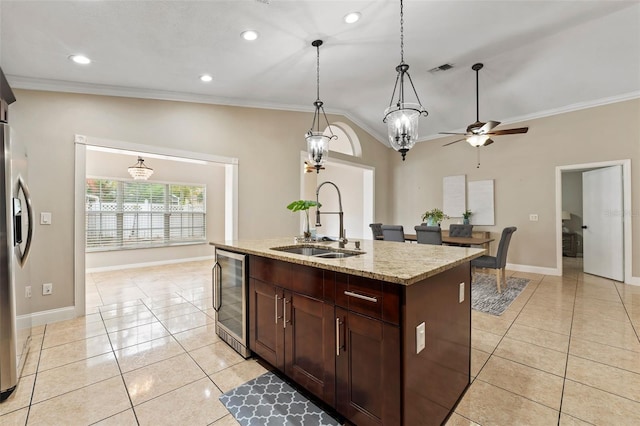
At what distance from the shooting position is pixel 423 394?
142cm

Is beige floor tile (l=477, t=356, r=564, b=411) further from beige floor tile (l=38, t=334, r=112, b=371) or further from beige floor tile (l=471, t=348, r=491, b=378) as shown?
beige floor tile (l=38, t=334, r=112, b=371)

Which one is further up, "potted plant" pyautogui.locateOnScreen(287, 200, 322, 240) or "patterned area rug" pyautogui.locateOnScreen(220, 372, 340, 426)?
"potted plant" pyautogui.locateOnScreen(287, 200, 322, 240)

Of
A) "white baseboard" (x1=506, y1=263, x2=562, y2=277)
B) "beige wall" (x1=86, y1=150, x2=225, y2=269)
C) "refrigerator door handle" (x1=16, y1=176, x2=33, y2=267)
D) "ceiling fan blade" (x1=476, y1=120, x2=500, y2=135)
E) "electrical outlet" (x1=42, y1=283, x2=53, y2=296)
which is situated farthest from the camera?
"beige wall" (x1=86, y1=150, x2=225, y2=269)

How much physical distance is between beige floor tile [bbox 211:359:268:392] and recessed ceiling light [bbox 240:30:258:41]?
9.78 feet

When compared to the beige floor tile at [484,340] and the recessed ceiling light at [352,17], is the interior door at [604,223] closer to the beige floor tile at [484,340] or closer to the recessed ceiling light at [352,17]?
the beige floor tile at [484,340]

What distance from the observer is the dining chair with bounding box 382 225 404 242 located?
14.9 ft

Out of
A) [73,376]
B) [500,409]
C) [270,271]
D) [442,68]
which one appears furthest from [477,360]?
[442,68]

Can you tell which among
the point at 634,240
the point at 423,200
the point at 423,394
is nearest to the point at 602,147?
the point at 634,240

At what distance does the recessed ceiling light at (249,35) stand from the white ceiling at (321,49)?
5cm

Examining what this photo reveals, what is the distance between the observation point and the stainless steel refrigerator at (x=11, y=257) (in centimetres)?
184

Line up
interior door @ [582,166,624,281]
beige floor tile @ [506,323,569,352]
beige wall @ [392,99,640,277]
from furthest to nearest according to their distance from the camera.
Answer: interior door @ [582,166,624,281], beige wall @ [392,99,640,277], beige floor tile @ [506,323,569,352]

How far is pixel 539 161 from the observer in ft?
17.3

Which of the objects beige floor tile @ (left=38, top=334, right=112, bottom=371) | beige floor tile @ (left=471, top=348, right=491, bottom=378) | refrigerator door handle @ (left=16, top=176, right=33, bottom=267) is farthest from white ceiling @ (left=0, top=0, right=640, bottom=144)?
beige floor tile @ (left=471, top=348, right=491, bottom=378)

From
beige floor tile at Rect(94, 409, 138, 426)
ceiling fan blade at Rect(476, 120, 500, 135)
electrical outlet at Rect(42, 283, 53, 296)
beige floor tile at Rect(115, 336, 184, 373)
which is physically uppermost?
ceiling fan blade at Rect(476, 120, 500, 135)
